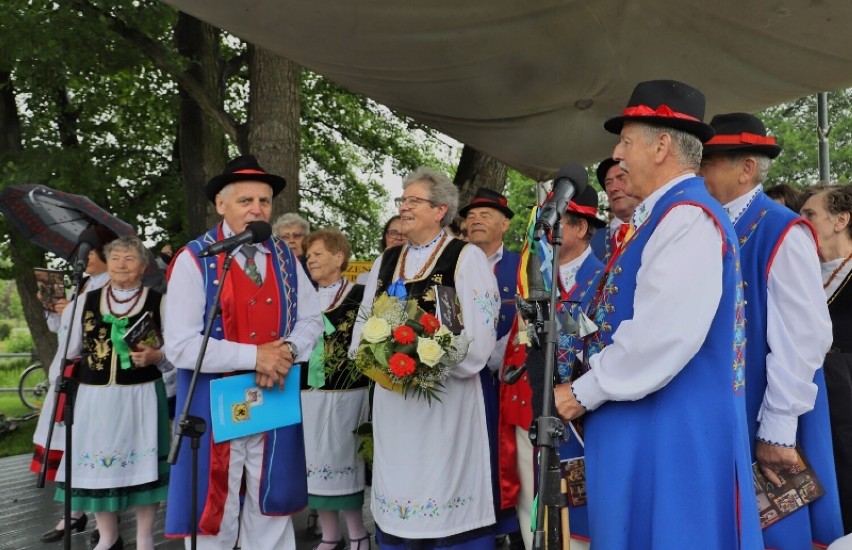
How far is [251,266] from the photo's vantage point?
3738 millimetres

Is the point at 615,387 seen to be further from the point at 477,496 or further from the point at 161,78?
the point at 161,78

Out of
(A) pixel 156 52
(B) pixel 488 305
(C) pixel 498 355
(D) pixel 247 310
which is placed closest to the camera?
(D) pixel 247 310

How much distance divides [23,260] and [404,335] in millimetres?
8463

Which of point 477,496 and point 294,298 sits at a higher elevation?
point 294,298

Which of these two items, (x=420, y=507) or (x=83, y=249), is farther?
(x=83, y=249)

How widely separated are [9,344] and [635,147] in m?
29.0

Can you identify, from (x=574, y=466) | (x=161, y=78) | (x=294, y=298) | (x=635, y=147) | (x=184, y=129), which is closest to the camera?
(x=635, y=147)

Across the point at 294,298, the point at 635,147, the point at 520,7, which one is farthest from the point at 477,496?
the point at 520,7

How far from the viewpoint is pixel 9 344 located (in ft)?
89.1

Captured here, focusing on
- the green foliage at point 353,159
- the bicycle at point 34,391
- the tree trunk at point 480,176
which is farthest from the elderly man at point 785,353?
the green foliage at point 353,159

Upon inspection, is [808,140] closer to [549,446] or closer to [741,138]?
[741,138]

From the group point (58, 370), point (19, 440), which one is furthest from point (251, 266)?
point (19, 440)

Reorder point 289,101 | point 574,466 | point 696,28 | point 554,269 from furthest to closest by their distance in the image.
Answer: point 289,101
point 696,28
point 574,466
point 554,269

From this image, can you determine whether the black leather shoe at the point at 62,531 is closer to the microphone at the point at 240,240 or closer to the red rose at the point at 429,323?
the microphone at the point at 240,240
